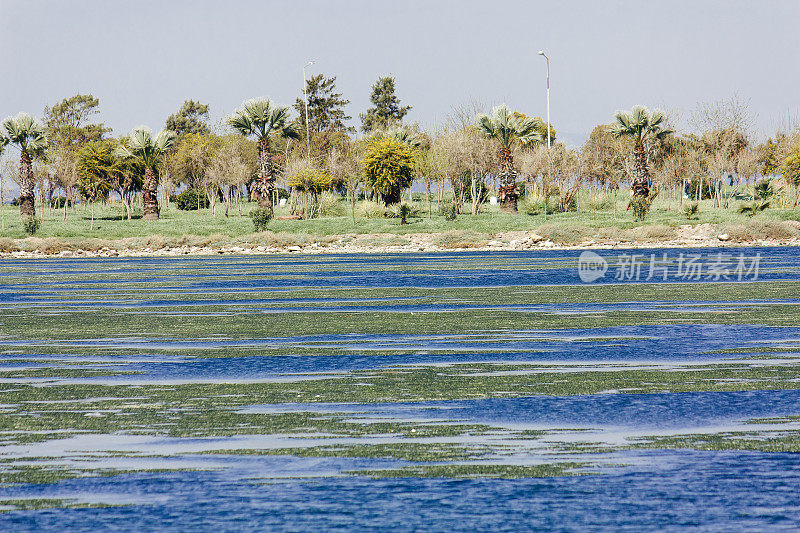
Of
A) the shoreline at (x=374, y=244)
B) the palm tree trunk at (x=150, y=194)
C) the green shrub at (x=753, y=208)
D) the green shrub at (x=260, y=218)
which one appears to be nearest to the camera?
the shoreline at (x=374, y=244)

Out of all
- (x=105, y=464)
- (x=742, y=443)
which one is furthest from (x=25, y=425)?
(x=742, y=443)

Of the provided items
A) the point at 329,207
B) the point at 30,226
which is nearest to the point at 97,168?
the point at 30,226

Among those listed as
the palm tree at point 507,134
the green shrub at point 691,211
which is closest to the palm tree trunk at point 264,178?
the palm tree at point 507,134

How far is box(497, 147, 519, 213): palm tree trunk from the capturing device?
61.7m

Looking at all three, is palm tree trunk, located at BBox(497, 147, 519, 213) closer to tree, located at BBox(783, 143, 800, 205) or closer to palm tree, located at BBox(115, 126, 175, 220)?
tree, located at BBox(783, 143, 800, 205)

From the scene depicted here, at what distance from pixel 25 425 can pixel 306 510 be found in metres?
3.85

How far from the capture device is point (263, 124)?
61.5 meters

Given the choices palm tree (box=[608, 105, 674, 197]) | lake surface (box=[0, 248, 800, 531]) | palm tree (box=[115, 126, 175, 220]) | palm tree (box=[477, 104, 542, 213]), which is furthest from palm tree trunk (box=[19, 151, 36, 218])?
lake surface (box=[0, 248, 800, 531])

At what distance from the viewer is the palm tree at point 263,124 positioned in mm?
61000

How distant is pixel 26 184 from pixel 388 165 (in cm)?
2976

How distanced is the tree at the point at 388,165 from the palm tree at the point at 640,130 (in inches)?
577

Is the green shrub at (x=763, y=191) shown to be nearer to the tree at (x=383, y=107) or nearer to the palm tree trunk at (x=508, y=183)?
the palm tree trunk at (x=508, y=183)

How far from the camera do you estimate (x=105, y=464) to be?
7.07 metres

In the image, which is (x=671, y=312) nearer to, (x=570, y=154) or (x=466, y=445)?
(x=466, y=445)
